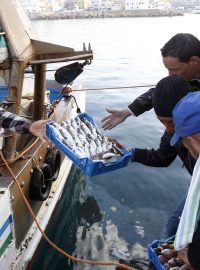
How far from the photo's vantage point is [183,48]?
365 centimetres

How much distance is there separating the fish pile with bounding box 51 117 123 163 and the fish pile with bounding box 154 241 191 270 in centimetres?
110

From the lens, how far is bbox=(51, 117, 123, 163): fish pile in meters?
3.76

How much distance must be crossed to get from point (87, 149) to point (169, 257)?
1501mm

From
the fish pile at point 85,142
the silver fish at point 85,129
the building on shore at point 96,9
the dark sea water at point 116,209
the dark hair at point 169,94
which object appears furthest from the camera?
the building on shore at point 96,9

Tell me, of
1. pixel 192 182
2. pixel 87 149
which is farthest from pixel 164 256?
pixel 87 149

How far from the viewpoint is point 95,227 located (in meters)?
5.75

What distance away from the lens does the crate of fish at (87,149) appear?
11.7 feet

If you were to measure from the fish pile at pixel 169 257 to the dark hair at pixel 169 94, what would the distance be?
4.68 ft

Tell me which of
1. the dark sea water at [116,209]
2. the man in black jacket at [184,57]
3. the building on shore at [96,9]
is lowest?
the dark sea water at [116,209]

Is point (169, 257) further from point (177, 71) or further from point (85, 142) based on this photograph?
point (177, 71)

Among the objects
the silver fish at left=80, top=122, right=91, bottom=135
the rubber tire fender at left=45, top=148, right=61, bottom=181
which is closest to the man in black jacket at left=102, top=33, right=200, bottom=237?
the silver fish at left=80, top=122, right=91, bottom=135

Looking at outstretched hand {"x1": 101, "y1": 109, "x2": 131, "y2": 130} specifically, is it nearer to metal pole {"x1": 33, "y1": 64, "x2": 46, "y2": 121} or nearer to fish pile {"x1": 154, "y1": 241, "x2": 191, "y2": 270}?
metal pole {"x1": 33, "y1": 64, "x2": 46, "y2": 121}

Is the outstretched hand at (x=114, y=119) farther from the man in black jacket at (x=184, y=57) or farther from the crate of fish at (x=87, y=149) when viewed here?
the man in black jacket at (x=184, y=57)

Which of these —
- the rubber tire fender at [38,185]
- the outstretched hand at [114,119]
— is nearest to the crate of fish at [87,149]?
the outstretched hand at [114,119]
